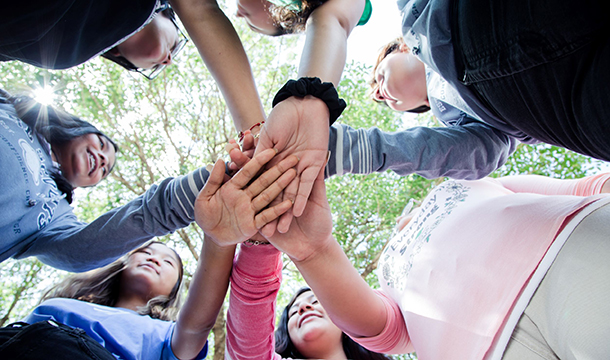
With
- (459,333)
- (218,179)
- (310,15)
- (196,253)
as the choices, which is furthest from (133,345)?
(196,253)

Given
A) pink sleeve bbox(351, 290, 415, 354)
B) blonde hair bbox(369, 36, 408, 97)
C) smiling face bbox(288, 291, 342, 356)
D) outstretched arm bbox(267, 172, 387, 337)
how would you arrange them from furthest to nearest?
smiling face bbox(288, 291, 342, 356) < blonde hair bbox(369, 36, 408, 97) < pink sleeve bbox(351, 290, 415, 354) < outstretched arm bbox(267, 172, 387, 337)

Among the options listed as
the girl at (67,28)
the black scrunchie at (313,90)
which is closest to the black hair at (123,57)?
the girl at (67,28)

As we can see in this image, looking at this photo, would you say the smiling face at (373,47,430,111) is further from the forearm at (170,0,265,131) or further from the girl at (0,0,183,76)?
the girl at (0,0,183,76)

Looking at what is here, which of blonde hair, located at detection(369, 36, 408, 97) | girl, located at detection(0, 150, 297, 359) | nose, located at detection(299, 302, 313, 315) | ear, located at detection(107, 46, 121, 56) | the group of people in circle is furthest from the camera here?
nose, located at detection(299, 302, 313, 315)

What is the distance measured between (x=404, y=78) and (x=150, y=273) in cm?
208

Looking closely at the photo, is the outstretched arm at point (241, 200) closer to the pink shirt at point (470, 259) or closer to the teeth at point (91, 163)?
the pink shirt at point (470, 259)

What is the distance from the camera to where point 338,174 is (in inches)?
49.4

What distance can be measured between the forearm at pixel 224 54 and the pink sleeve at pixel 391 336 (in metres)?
0.97

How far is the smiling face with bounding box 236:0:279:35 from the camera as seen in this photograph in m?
1.38

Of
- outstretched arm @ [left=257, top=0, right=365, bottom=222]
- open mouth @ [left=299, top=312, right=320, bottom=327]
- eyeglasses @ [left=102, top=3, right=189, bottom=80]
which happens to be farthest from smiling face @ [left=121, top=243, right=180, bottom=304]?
outstretched arm @ [left=257, top=0, right=365, bottom=222]

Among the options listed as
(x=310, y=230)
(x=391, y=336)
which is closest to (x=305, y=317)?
(x=391, y=336)

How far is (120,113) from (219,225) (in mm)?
4000

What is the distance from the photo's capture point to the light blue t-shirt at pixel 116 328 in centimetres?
152

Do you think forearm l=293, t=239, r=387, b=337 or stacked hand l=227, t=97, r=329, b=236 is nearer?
stacked hand l=227, t=97, r=329, b=236
